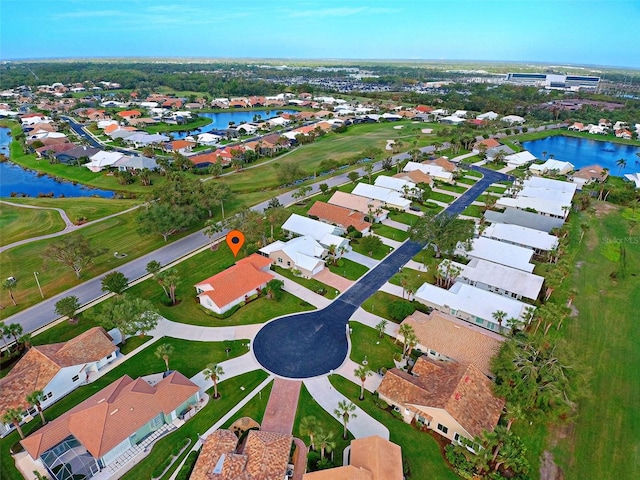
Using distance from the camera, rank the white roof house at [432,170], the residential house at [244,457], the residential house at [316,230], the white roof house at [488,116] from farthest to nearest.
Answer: the white roof house at [488,116], the white roof house at [432,170], the residential house at [316,230], the residential house at [244,457]

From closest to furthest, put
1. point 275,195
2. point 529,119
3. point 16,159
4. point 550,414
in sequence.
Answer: point 550,414
point 275,195
point 16,159
point 529,119

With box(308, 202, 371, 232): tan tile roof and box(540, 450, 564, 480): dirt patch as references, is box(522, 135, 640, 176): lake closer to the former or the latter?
box(308, 202, 371, 232): tan tile roof

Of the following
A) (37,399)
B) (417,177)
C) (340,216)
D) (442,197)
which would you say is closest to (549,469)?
(37,399)

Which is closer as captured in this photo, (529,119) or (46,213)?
(46,213)

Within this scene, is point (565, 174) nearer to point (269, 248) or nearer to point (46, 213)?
point (269, 248)

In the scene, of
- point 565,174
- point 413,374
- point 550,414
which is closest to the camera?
point 550,414

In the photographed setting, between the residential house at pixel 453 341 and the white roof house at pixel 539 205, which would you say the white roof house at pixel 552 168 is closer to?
the white roof house at pixel 539 205

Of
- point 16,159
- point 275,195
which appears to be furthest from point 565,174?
point 16,159

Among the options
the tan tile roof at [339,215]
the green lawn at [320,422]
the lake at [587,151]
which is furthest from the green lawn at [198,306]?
the lake at [587,151]
